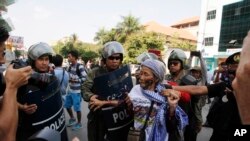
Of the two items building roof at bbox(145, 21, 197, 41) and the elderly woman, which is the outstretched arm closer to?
the elderly woman

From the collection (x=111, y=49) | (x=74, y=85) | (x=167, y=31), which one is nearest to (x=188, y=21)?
(x=167, y=31)

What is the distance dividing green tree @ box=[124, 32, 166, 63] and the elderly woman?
124ft

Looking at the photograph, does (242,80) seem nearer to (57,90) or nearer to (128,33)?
(57,90)

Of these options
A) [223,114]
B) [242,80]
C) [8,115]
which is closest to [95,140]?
[223,114]

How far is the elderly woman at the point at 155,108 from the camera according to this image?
9.11 feet

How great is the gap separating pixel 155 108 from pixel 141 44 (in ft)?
127

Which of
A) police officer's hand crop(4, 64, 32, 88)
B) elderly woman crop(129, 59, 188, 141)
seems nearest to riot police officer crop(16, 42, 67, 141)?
elderly woman crop(129, 59, 188, 141)

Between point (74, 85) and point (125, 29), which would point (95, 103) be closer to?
point (74, 85)

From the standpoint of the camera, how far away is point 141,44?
41375 millimetres

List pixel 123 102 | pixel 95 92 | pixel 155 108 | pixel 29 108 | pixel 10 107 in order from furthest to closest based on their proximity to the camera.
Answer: pixel 95 92
pixel 123 102
pixel 155 108
pixel 29 108
pixel 10 107

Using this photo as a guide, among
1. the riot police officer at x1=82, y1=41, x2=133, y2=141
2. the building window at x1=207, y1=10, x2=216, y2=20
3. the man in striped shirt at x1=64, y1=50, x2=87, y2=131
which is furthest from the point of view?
the building window at x1=207, y1=10, x2=216, y2=20

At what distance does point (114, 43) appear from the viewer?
377cm

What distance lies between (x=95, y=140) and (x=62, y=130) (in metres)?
1.13

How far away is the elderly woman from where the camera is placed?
2.78m
